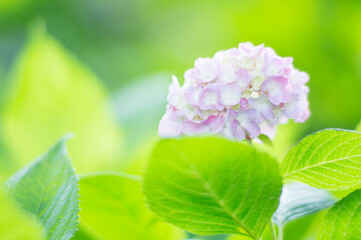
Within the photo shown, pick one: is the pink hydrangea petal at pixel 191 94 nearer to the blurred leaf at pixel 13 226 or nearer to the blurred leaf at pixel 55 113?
the blurred leaf at pixel 13 226

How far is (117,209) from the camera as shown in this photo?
1.98ft

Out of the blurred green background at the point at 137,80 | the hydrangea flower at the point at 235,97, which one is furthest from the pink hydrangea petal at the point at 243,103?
the blurred green background at the point at 137,80

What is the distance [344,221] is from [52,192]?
0.83ft

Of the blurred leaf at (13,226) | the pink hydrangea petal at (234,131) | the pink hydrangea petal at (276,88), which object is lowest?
the blurred leaf at (13,226)

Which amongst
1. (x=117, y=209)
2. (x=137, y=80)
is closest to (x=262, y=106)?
(x=117, y=209)

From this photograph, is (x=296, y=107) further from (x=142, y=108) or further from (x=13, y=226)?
(x=142, y=108)

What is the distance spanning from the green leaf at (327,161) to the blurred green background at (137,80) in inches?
10.7

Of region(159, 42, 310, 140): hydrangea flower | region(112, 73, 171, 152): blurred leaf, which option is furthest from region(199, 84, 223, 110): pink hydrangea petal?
region(112, 73, 171, 152): blurred leaf

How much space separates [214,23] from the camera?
2.13 m

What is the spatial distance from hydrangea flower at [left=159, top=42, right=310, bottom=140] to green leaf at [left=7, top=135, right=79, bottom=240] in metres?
0.10

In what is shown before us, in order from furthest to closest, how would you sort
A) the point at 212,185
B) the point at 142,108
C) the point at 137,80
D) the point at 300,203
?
the point at 137,80
the point at 142,108
the point at 300,203
the point at 212,185

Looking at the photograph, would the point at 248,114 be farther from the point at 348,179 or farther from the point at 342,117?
the point at 342,117

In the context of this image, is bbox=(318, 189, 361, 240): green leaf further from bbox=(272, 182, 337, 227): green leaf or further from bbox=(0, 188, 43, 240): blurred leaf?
bbox=(0, 188, 43, 240): blurred leaf

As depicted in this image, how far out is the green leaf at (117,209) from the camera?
575 millimetres
